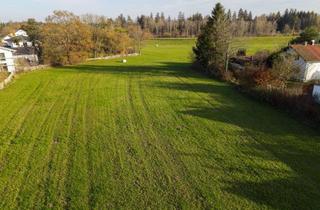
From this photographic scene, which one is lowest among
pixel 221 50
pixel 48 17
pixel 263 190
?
pixel 263 190

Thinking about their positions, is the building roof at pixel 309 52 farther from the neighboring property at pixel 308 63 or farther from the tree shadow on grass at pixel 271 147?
the tree shadow on grass at pixel 271 147

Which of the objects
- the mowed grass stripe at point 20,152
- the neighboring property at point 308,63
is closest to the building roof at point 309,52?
the neighboring property at point 308,63

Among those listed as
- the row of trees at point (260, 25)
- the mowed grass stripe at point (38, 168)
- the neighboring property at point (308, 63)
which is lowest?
the mowed grass stripe at point (38, 168)

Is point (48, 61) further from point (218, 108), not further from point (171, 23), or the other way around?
point (171, 23)

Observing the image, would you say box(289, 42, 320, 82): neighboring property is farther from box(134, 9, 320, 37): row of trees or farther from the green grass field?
box(134, 9, 320, 37): row of trees

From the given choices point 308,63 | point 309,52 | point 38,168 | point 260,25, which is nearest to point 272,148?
point 38,168

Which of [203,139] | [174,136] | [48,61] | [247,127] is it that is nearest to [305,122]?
[247,127]

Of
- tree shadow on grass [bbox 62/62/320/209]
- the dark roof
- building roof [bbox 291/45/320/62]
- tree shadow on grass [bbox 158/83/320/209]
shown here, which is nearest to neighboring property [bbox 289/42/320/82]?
building roof [bbox 291/45/320/62]
